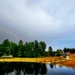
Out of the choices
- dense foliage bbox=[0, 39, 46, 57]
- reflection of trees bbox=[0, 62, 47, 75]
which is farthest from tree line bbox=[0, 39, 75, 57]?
reflection of trees bbox=[0, 62, 47, 75]

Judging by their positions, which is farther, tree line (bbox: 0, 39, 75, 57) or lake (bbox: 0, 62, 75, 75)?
tree line (bbox: 0, 39, 75, 57)

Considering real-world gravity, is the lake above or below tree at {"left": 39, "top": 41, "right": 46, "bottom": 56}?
below

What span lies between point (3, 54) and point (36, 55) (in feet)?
74.1

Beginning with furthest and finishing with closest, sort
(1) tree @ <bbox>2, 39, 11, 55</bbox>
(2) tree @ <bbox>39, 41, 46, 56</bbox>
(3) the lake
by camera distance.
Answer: (2) tree @ <bbox>39, 41, 46, 56</bbox>, (1) tree @ <bbox>2, 39, 11, 55</bbox>, (3) the lake

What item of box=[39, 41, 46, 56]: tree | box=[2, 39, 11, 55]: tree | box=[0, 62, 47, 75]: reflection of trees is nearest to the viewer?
box=[0, 62, 47, 75]: reflection of trees

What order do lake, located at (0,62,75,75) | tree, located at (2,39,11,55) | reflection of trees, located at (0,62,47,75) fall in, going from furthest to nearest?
tree, located at (2,39,11,55) → reflection of trees, located at (0,62,47,75) → lake, located at (0,62,75,75)

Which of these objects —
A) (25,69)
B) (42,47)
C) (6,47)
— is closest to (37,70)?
(25,69)

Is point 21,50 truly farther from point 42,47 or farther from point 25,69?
point 25,69

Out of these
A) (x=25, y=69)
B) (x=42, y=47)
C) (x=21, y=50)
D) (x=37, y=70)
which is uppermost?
(x=42, y=47)

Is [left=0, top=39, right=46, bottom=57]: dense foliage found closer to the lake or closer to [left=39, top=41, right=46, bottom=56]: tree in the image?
[left=39, top=41, right=46, bottom=56]: tree

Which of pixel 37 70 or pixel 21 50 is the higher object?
pixel 21 50

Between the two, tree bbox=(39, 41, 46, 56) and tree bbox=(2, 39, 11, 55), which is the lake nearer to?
tree bbox=(2, 39, 11, 55)

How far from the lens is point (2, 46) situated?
14338cm

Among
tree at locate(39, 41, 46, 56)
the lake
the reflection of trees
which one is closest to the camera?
the lake
